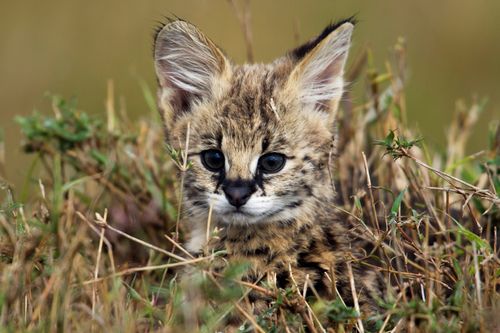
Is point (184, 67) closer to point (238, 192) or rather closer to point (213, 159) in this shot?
point (213, 159)

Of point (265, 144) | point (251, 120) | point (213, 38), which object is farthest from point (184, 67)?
point (213, 38)

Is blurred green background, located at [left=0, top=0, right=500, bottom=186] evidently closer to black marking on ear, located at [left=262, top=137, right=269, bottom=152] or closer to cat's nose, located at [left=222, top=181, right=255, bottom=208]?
black marking on ear, located at [left=262, top=137, right=269, bottom=152]

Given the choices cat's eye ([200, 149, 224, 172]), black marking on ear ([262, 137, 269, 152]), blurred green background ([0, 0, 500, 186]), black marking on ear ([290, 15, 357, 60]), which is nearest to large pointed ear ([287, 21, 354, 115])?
black marking on ear ([290, 15, 357, 60])

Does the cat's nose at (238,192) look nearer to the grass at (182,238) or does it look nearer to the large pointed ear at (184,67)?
the grass at (182,238)

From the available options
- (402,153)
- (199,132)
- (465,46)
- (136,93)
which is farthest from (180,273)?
(465,46)

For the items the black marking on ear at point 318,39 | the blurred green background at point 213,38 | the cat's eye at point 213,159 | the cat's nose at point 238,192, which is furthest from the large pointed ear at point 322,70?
the blurred green background at point 213,38
